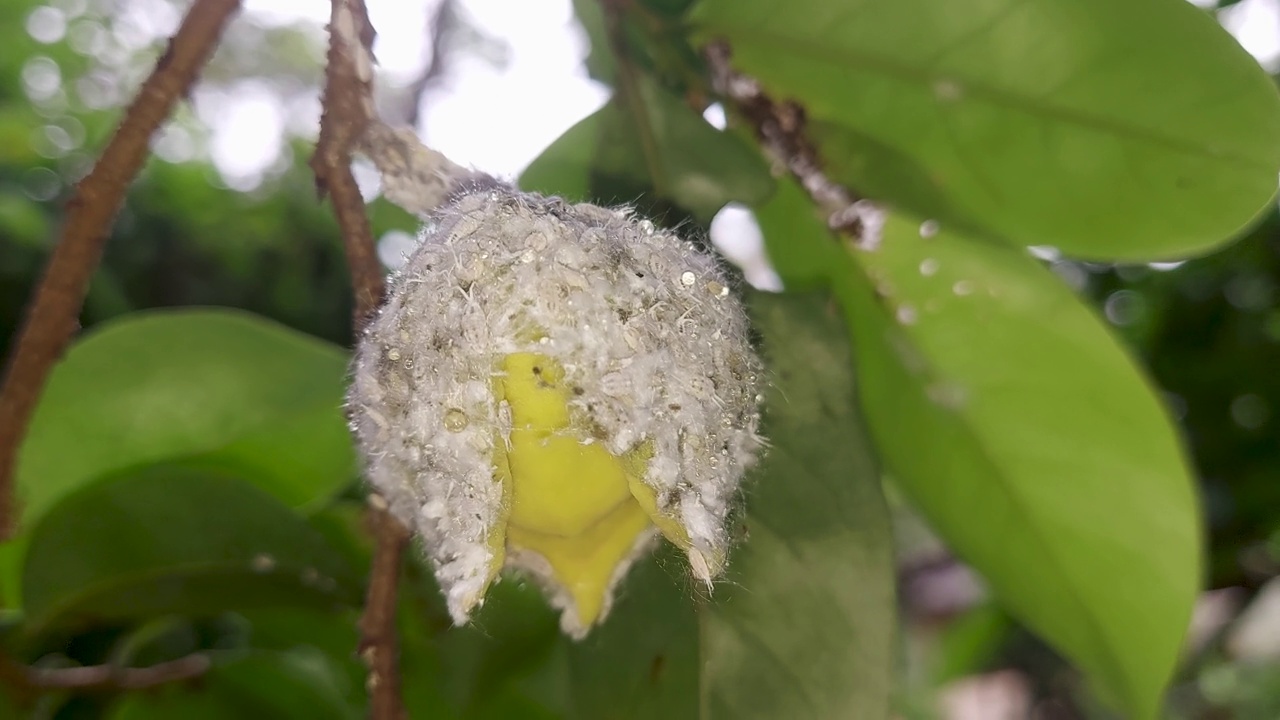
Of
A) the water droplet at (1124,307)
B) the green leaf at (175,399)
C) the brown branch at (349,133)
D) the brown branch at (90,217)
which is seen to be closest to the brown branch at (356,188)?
the brown branch at (349,133)

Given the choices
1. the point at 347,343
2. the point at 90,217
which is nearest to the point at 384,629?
the point at 90,217

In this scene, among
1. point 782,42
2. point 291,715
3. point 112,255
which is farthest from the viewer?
point 112,255

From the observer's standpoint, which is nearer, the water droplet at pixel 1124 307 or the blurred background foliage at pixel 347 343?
the blurred background foliage at pixel 347 343

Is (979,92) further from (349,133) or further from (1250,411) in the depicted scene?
(1250,411)

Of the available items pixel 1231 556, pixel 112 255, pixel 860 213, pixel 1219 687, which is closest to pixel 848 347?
pixel 860 213

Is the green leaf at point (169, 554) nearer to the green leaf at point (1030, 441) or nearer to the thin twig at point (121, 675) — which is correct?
the thin twig at point (121, 675)

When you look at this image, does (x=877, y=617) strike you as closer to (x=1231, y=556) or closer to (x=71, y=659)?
(x=71, y=659)

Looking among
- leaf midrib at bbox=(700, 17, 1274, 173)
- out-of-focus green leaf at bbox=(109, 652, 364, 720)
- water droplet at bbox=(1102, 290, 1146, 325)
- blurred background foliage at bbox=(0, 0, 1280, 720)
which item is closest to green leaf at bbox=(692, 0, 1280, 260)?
leaf midrib at bbox=(700, 17, 1274, 173)
